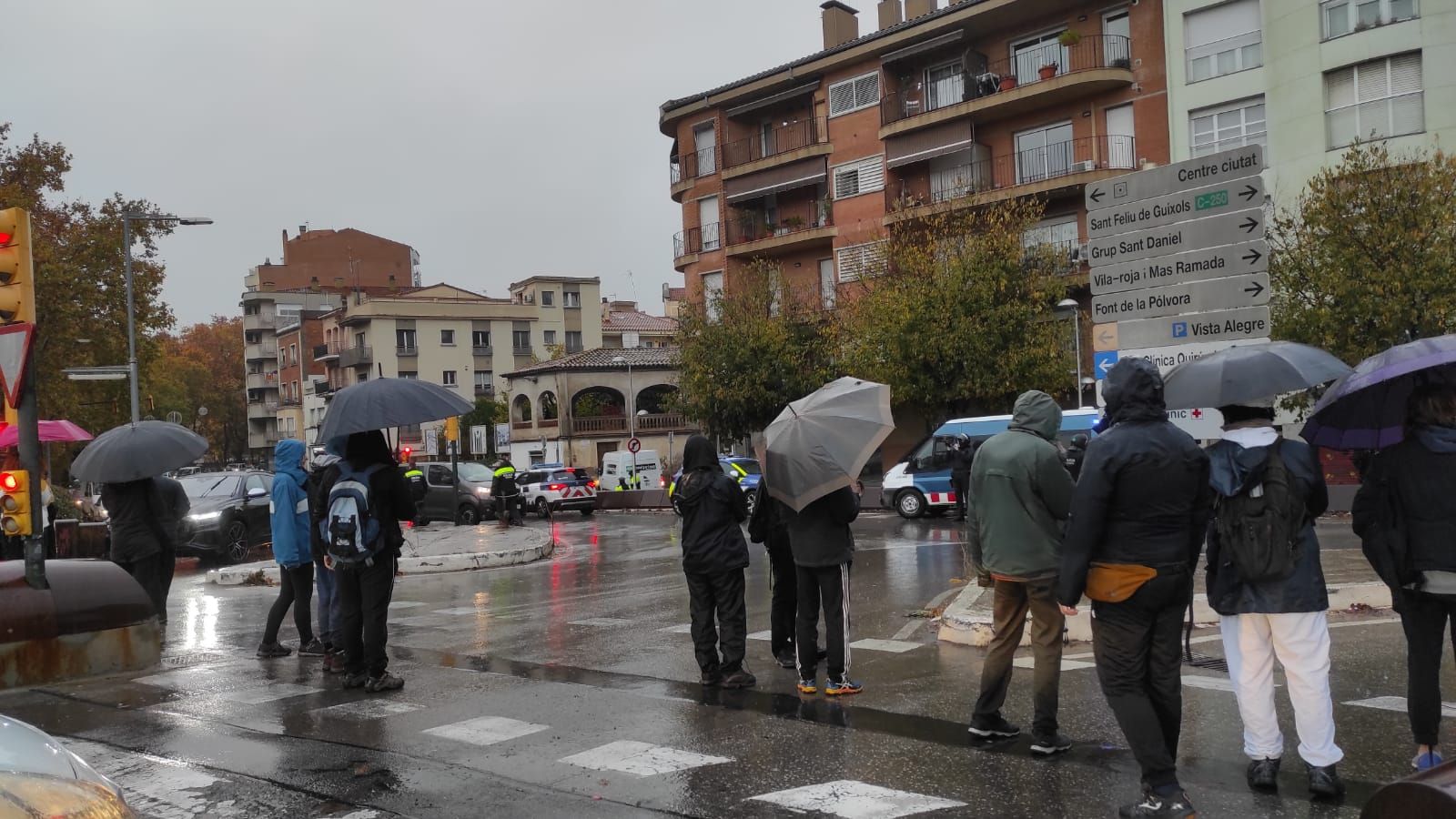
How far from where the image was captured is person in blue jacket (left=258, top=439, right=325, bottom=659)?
10.1 meters

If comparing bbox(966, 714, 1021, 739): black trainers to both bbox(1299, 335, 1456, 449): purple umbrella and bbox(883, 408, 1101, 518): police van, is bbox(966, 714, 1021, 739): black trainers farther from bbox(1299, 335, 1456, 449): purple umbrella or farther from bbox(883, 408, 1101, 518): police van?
bbox(883, 408, 1101, 518): police van

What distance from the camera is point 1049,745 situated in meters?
6.04

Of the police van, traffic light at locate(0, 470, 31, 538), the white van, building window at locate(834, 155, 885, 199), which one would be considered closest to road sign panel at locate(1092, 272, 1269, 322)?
traffic light at locate(0, 470, 31, 538)

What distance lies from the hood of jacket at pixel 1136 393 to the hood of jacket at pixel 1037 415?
1.08 m

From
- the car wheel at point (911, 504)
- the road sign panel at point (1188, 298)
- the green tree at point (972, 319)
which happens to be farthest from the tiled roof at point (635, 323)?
the road sign panel at point (1188, 298)

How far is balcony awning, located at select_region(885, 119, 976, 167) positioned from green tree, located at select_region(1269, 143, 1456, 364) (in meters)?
13.8

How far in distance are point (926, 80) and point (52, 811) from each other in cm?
4084

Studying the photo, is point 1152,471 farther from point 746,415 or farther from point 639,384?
point 639,384

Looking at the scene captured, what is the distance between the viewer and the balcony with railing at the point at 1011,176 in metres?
35.7

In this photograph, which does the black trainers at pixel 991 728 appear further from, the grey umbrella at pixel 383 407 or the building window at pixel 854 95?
the building window at pixel 854 95

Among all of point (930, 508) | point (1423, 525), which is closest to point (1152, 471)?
point (1423, 525)

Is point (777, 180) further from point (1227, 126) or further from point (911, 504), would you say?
point (911, 504)

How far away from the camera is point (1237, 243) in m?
9.38

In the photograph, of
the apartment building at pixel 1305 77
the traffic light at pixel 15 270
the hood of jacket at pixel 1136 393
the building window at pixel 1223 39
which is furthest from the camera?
the building window at pixel 1223 39
